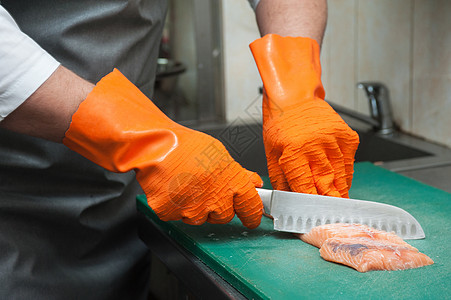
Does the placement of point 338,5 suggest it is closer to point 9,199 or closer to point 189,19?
point 189,19

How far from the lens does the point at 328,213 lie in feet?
3.09

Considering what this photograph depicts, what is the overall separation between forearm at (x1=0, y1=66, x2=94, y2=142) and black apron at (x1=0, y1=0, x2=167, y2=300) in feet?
0.87

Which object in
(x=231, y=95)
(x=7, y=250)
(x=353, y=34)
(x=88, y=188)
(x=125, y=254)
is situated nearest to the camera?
(x=7, y=250)

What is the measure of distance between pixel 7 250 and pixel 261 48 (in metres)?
0.72

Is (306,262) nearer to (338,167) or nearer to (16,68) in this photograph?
(338,167)

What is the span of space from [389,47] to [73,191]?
1261mm

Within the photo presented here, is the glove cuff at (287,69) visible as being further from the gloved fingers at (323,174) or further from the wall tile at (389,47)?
the wall tile at (389,47)

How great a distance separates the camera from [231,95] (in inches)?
89.4

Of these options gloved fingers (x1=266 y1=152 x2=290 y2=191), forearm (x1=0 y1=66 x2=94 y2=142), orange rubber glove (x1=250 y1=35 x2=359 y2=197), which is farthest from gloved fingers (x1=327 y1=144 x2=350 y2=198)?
forearm (x1=0 y1=66 x2=94 y2=142)

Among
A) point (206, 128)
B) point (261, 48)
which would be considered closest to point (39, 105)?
point (261, 48)

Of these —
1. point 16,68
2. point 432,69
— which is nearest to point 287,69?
point 16,68

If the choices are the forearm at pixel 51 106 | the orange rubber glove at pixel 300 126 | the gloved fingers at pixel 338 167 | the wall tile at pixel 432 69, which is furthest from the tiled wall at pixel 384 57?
the forearm at pixel 51 106

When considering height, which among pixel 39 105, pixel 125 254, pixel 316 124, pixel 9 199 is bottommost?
pixel 125 254

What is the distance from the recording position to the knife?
928mm
